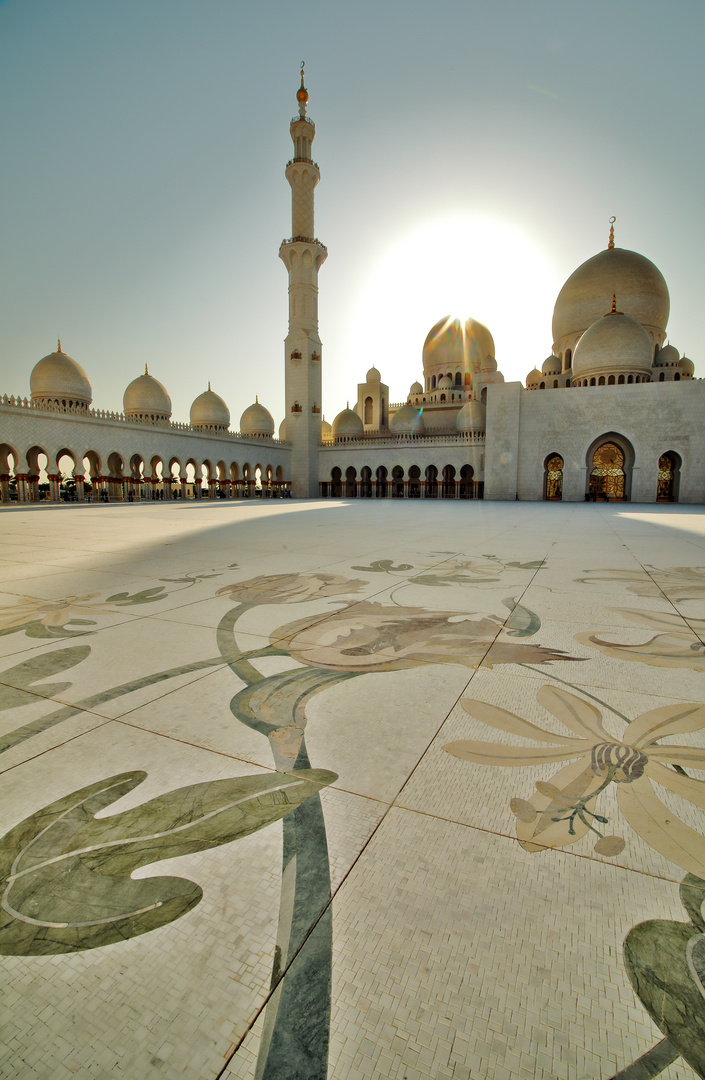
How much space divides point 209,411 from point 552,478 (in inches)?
803

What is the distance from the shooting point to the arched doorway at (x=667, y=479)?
65.2ft

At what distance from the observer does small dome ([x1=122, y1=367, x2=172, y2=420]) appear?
26.7m

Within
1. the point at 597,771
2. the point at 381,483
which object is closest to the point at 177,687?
the point at 597,771

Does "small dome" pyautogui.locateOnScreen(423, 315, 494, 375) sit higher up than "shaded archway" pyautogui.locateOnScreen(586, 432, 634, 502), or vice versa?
"small dome" pyautogui.locateOnScreen(423, 315, 494, 375)

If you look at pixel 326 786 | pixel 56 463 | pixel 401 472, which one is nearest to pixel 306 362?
pixel 401 472

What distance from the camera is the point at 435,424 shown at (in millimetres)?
33031

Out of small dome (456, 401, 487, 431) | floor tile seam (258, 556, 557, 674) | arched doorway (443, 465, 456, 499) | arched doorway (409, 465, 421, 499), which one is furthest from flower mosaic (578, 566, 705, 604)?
arched doorway (409, 465, 421, 499)

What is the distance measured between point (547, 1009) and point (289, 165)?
112 feet

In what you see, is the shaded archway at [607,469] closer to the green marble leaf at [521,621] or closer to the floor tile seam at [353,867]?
the green marble leaf at [521,621]

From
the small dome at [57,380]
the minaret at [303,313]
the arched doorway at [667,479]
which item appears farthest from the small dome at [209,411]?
the arched doorway at [667,479]

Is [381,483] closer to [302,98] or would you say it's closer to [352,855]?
[302,98]

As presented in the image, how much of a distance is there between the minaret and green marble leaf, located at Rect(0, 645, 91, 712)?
28733mm

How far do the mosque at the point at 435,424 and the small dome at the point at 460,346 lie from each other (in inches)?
3.8

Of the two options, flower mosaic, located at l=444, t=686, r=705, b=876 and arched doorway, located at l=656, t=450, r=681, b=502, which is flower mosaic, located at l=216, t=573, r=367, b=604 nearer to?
flower mosaic, located at l=444, t=686, r=705, b=876
